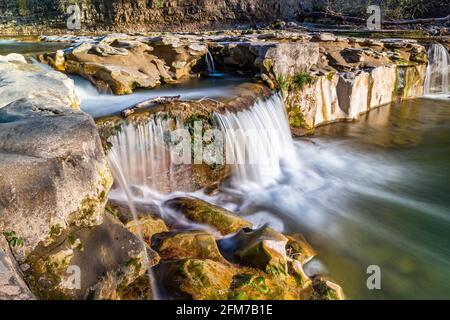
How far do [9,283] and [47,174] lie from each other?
844 mm

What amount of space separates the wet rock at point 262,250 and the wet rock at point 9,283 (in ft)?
7.10

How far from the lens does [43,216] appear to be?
256 centimetres

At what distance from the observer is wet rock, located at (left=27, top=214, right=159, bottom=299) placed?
2584mm

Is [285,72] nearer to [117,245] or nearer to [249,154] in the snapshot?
[249,154]

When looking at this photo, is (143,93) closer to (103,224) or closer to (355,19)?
(103,224)

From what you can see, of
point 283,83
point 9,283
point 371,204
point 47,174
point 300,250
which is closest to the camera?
point 9,283

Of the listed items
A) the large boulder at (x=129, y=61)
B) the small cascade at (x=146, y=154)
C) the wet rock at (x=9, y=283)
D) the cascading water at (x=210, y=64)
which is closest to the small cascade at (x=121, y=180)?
the small cascade at (x=146, y=154)

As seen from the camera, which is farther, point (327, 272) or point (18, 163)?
point (327, 272)

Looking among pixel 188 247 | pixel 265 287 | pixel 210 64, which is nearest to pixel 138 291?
pixel 188 247

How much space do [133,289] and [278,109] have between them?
5633mm

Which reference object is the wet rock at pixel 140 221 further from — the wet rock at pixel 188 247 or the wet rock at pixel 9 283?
the wet rock at pixel 9 283

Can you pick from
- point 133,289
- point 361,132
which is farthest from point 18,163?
point 361,132

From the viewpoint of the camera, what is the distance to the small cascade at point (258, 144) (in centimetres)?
614

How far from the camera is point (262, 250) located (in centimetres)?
359
